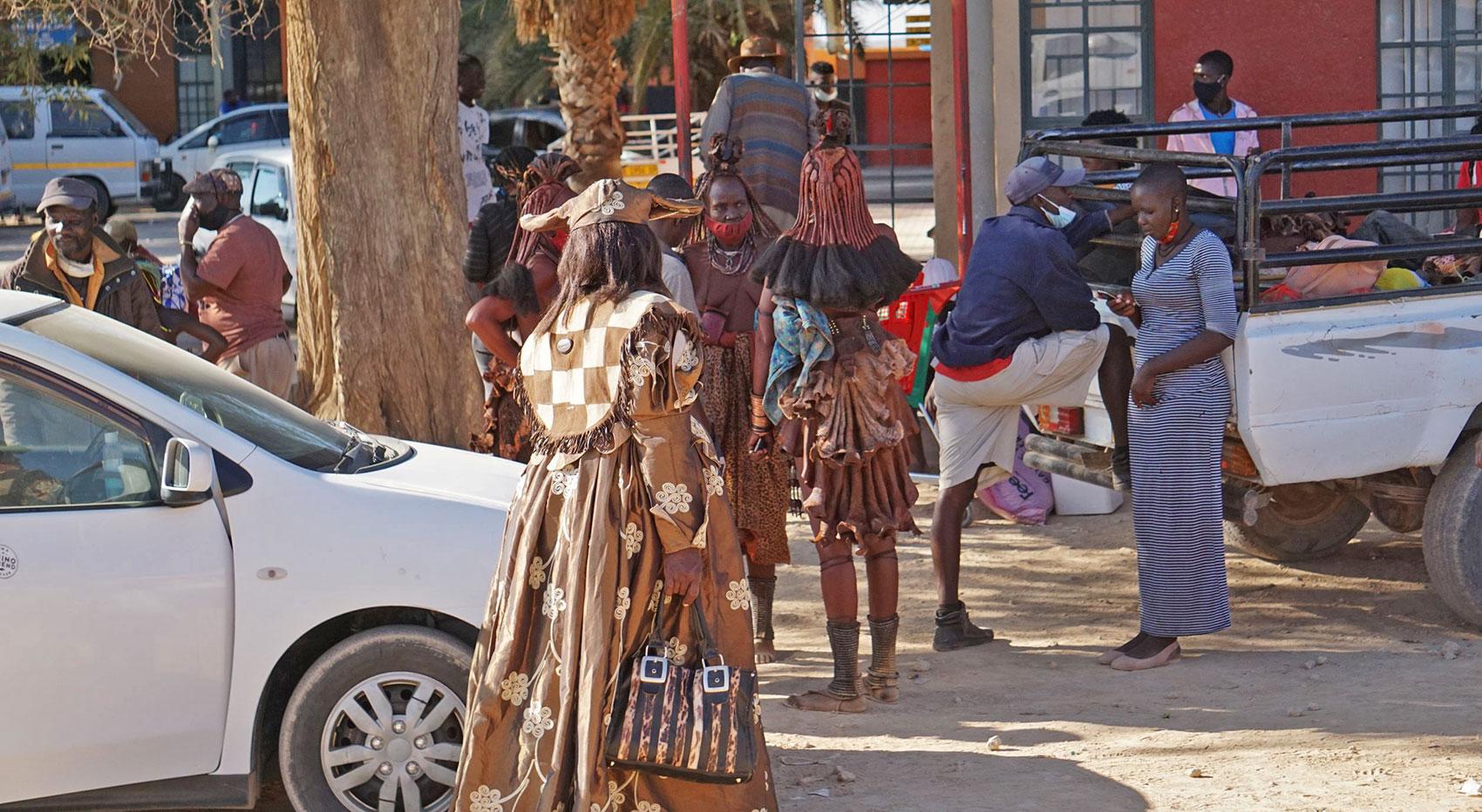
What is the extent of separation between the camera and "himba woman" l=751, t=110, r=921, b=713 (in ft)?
18.6

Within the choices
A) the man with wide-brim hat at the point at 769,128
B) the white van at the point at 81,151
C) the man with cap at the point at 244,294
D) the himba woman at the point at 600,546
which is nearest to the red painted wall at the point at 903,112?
the white van at the point at 81,151

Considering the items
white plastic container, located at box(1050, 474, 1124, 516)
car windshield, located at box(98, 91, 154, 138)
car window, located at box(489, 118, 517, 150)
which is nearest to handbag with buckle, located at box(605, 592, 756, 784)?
white plastic container, located at box(1050, 474, 1124, 516)

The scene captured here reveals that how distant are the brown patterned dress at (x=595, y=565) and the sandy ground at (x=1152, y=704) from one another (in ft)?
3.38

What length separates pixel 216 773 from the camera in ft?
→ 15.0

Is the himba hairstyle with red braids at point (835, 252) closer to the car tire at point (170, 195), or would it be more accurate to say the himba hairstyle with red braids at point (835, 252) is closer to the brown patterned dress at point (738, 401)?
the brown patterned dress at point (738, 401)

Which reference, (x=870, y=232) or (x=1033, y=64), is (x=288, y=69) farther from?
(x=1033, y=64)

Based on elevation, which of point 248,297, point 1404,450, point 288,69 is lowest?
point 1404,450

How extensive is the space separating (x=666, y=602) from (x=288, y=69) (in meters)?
4.73

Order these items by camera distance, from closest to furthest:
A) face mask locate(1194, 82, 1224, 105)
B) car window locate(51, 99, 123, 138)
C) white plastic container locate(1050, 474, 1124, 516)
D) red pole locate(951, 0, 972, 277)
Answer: white plastic container locate(1050, 474, 1124, 516)
face mask locate(1194, 82, 1224, 105)
red pole locate(951, 0, 972, 277)
car window locate(51, 99, 123, 138)

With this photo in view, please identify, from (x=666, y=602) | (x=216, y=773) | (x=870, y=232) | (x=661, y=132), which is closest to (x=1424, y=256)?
(x=870, y=232)

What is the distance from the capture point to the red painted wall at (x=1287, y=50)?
11109mm

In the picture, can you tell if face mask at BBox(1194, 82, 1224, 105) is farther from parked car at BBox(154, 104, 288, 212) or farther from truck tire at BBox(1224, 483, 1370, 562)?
parked car at BBox(154, 104, 288, 212)

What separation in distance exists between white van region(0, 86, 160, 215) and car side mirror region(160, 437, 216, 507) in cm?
2318

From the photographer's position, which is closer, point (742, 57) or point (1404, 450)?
point (1404, 450)
